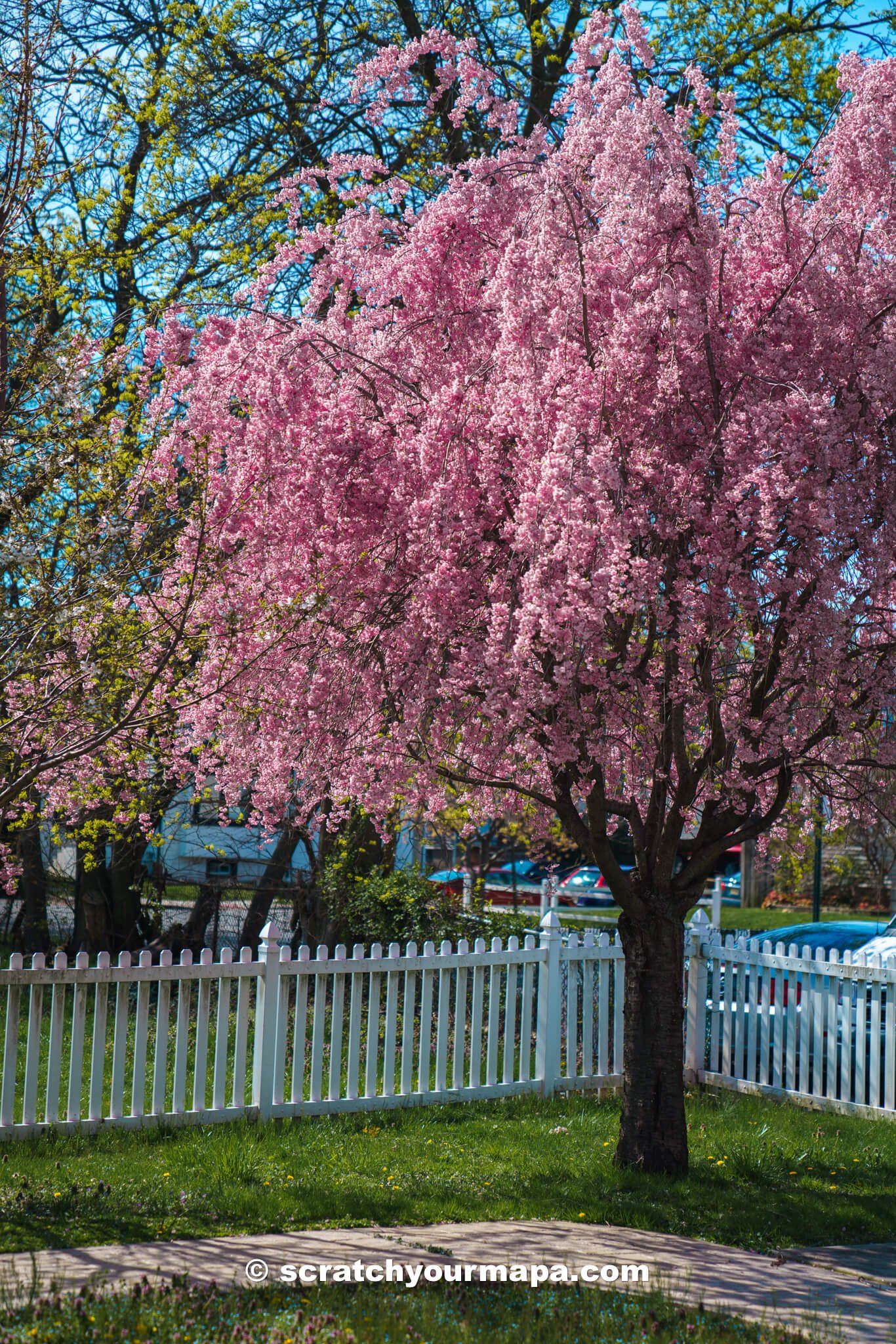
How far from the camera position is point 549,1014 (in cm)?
998

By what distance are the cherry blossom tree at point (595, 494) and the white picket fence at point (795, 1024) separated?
2.99 meters

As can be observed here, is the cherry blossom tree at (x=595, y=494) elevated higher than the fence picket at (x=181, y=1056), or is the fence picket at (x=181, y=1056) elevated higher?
the cherry blossom tree at (x=595, y=494)

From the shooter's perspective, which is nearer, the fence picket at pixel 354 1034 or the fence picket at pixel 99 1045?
the fence picket at pixel 99 1045

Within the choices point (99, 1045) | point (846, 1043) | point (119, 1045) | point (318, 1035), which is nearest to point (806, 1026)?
point (846, 1043)

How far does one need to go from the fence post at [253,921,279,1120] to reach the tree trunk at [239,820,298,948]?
17.4 feet

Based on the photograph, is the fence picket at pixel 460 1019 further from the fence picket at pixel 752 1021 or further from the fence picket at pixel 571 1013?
the fence picket at pixel 752 1021

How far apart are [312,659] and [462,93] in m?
3.61

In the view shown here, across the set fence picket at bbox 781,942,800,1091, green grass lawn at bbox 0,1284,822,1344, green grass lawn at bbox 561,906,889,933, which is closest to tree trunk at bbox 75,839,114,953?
fence picket at bbox 781,942,800,1091

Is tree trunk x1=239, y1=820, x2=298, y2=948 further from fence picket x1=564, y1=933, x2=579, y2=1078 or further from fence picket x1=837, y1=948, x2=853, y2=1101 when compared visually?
fence picket x1=837, y1=948, x2=853, y2=1101

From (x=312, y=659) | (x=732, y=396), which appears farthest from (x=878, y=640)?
(x=312, y=659)

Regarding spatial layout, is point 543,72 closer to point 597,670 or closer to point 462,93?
point 462,93

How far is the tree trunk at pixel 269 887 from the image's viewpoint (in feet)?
47.8

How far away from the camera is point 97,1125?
774 centimetres

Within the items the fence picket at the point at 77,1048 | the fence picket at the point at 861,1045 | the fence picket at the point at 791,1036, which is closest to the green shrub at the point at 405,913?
the fence picket at the point at 791,1036
